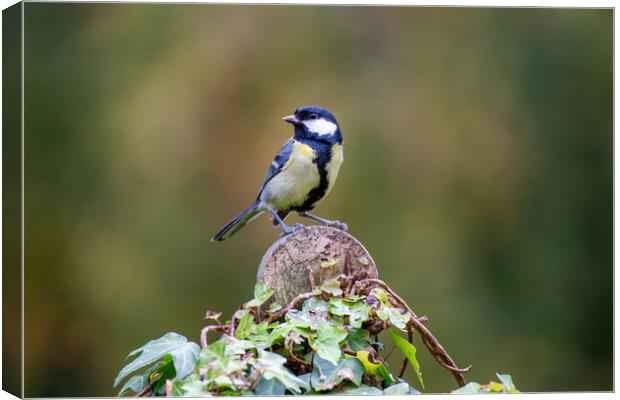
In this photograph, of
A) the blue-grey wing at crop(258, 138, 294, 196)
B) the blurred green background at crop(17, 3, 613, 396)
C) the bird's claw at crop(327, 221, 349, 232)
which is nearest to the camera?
the bird's claw at crop(327, 221, 349, 232)

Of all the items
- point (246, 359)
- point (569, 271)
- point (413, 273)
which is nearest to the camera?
point (246, 359)

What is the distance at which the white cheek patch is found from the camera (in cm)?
236

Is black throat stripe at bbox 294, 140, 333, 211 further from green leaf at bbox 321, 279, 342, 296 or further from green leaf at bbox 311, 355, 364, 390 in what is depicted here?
green leaf at bbox 311, 355, 364, 390

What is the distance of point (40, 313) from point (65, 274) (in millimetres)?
215

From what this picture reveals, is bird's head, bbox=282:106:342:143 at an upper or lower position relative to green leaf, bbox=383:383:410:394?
upper

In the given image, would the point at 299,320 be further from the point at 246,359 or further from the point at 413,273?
the point at 413,273

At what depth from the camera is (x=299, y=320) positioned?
166cm

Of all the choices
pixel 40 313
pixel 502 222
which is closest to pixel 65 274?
pixel 40 313

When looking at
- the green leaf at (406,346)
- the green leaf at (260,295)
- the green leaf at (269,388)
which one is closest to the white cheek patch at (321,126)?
the green leaf at (260,295)

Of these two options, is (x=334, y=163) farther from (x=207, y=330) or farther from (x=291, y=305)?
(x=207, y=330)

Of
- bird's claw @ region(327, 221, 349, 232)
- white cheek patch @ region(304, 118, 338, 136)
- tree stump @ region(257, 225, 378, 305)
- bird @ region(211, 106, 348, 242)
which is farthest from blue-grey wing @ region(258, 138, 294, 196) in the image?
tree stump @ region(257, 225, 378, 305)

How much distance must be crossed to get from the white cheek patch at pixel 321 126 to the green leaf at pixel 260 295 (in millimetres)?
704

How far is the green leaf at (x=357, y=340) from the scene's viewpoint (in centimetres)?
167

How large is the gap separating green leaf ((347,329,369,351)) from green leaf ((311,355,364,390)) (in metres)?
0.06
